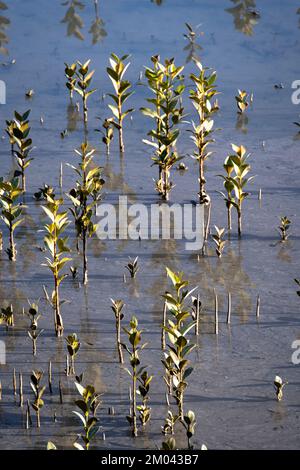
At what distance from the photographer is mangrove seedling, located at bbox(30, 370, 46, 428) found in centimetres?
574

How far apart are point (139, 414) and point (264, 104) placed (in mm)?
7308

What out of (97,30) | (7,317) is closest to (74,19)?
(97,30)

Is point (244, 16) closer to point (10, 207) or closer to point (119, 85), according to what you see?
point (119, 85)

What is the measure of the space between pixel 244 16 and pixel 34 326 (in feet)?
31.7

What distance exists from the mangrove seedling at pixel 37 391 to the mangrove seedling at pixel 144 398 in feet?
1.81

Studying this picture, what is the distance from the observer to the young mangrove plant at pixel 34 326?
21.7 feet

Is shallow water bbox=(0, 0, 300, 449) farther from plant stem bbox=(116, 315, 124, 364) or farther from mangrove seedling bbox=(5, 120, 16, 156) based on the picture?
mangrove seedling bbox=(5, 120, 16, 156)

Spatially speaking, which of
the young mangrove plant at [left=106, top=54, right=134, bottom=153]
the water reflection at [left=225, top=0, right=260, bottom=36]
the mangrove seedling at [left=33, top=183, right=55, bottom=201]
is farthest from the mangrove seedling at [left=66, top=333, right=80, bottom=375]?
the water reflection at [left=225, top=0, right=260, bottom=36]

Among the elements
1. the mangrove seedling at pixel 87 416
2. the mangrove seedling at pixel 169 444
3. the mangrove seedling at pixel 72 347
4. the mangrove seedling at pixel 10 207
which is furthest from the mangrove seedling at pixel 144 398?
the mangrove seedling at pixel 10 207

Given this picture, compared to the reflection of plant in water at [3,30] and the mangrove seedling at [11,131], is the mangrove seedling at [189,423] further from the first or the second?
the reflection of plant in water at [3,30]

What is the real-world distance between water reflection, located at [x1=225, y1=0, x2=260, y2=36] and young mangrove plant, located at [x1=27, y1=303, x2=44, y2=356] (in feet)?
29.1

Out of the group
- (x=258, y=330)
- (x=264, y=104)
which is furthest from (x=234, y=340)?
(x=264, y=104)

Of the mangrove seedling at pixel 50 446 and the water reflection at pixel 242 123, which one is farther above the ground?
the water reflection at pixel 242 123

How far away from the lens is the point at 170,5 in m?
15.7
